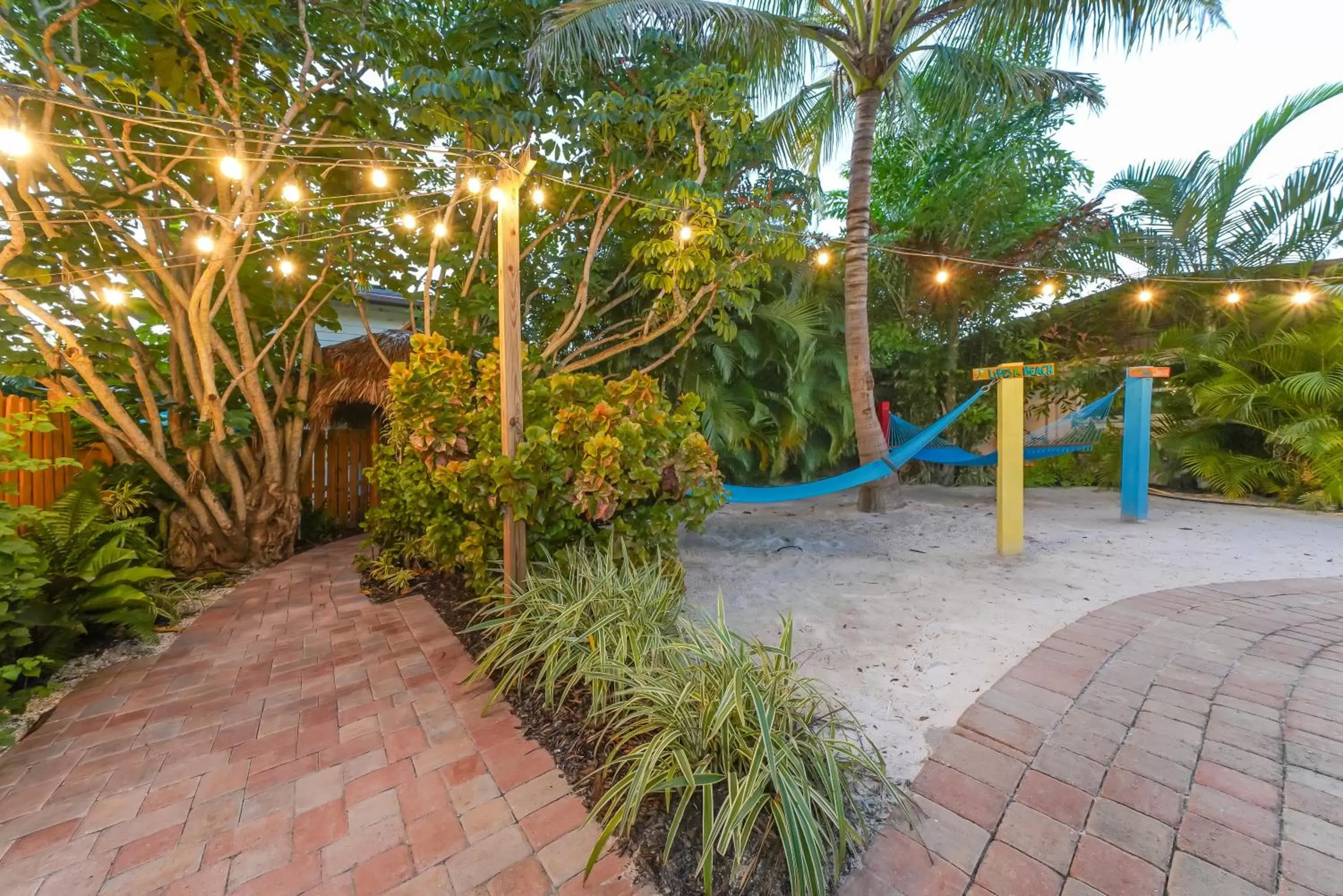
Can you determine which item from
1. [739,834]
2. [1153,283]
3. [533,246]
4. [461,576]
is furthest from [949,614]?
[1153,283]

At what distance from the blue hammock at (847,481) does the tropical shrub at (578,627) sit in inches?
44.0

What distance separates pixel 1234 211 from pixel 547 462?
7.58 meters

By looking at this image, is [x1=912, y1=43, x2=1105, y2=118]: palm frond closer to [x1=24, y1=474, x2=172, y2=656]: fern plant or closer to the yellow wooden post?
the yellow wooden post

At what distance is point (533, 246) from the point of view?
3.36 metres

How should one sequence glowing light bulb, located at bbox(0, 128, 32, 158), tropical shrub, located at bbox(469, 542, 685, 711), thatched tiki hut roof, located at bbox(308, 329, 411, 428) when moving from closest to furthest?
1. tropical shrub, located at bbox(469, 542, 685, 711)
2. glowing light bulb, located at bbox(0, 128, 32, 158)
3. thatched tiki hut roof, located at bbox(308, 329, 411, 428)

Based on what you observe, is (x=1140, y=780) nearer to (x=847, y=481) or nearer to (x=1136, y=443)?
(x=847, y=481)

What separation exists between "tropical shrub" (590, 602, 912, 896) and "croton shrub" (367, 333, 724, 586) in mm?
795

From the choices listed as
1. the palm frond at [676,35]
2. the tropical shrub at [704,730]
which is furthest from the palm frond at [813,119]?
the tropical shrub at [704,730]

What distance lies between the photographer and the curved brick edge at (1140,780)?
0.97 meters

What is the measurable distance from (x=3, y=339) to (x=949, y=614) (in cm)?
477

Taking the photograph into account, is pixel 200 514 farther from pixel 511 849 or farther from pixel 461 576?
pixel 511 849

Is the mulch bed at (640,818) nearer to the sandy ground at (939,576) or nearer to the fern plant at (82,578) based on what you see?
the sandy ground at (939,576)

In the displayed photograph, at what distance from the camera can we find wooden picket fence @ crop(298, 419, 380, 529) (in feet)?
13.9

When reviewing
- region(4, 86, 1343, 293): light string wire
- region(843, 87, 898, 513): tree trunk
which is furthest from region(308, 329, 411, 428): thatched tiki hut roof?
region(843, 87, 898, 513): tree trunk
